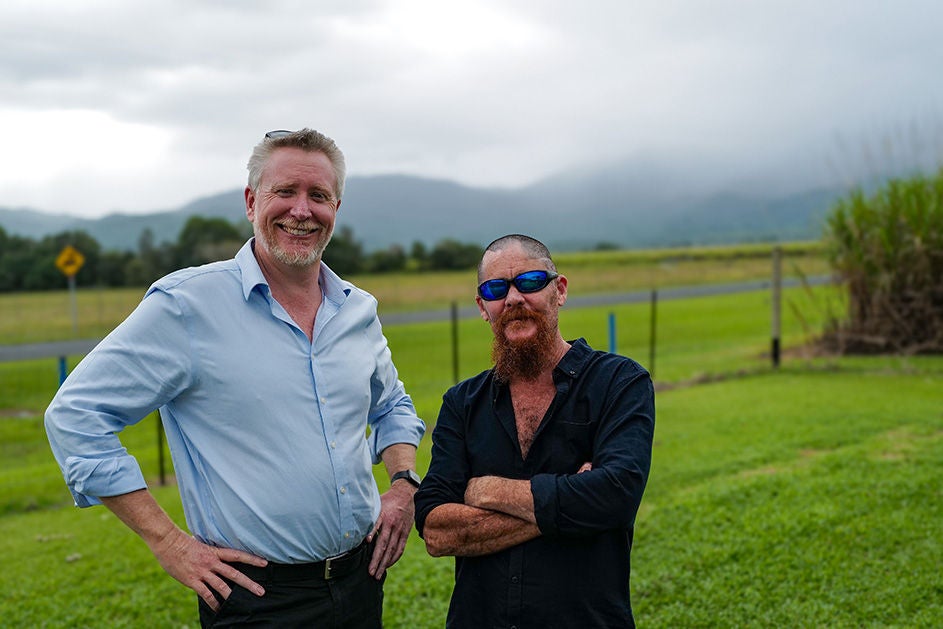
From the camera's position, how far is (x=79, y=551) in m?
6.50

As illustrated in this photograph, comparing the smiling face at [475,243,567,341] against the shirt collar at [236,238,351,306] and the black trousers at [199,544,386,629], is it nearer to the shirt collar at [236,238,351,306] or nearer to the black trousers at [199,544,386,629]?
the shirt collar at [236,238,351,306]

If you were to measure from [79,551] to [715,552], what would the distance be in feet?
15.2

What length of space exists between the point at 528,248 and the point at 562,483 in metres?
0.78

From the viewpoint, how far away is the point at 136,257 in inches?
2328

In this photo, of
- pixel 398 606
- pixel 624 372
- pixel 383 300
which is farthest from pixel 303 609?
pixel 383 300

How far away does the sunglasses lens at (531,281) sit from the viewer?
9.39ft

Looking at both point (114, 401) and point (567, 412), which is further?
point (567, 412)

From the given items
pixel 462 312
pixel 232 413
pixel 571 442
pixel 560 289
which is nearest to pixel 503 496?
pixel 571 442

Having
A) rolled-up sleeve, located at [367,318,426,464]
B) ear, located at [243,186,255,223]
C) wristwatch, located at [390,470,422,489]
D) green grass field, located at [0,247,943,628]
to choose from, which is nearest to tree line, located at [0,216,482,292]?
green grass field, located at [0,247,943,628]

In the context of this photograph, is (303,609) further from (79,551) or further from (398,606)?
(79,551)

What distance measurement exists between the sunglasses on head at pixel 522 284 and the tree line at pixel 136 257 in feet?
156

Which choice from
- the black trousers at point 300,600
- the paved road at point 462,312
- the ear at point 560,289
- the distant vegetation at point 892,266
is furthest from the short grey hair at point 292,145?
the paved road at point 462,312

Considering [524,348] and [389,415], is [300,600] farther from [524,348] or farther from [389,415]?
[524,348]

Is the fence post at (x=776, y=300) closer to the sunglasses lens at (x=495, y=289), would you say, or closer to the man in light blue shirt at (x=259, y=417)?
the sunglasses lens at (x=495, y=289)
